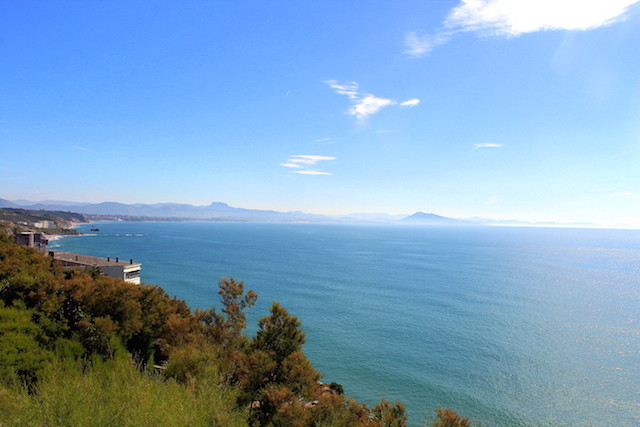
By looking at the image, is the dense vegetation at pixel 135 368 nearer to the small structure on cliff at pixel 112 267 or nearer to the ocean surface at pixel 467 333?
the ocean surface at pixel 467 333

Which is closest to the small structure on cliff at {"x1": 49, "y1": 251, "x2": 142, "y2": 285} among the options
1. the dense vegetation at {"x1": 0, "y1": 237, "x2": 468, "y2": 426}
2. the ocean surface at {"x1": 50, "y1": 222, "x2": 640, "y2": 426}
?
the ocean surface at {"x1": 50, "y1": 222, "x2": 640, "y2": 426}

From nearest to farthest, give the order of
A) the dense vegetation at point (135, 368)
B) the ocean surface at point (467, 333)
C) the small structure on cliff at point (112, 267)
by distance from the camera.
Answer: the dense vegetation at point (135, 368) < the ocean surface at point (467, 333) < the small structure on cliff at point (112, 267)

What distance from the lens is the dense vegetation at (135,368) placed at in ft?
24.0

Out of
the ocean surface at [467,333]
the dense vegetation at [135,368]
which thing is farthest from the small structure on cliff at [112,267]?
the dense vegetation at [135,368]

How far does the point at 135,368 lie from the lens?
39.3 ft

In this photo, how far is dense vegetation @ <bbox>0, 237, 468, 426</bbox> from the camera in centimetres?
733

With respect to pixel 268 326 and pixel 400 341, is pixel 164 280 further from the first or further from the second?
pixel 268 326

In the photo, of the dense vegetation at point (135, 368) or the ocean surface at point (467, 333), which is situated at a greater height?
the dense vegetation at point (135, 368)

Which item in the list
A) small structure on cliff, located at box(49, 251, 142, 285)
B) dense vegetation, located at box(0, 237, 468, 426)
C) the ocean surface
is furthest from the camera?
small structure on cliff, located at box(49, 251, 142, 285)

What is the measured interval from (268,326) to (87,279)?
10995mm

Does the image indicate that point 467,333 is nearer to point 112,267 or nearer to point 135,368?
point 135,368

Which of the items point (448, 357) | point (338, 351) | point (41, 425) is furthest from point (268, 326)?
point (448, 357)

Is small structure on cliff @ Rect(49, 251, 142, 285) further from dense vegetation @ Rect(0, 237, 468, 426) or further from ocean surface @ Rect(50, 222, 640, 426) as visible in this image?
dense vegetation @ Rect(0, 237, 468, 426)

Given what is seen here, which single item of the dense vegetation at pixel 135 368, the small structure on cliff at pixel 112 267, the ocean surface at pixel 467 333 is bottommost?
the ocean surface at pixel 467 333
